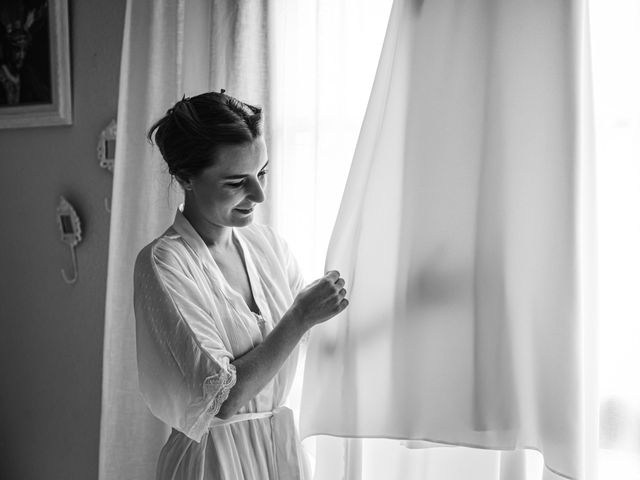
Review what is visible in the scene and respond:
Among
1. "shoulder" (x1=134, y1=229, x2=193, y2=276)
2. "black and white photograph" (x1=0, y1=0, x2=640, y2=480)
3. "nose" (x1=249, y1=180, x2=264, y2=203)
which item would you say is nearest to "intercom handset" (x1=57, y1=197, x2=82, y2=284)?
"black and white photograph" (x1=0, y1=0, x2=640, y2=480)

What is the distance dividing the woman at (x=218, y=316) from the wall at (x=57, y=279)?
2.28 ft

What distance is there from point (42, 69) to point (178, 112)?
882mm

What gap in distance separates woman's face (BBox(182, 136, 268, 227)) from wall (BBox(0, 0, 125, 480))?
28.9 inches

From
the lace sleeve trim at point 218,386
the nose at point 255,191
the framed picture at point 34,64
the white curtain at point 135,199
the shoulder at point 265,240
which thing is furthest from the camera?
the framed picture at point 34,64

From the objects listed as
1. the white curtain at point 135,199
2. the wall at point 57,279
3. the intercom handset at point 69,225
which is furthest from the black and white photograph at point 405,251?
the intercom handset at point 69,225

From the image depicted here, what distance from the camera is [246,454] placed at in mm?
1263

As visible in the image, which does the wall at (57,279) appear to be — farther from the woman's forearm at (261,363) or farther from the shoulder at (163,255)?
the woman's forearm at (261,363)

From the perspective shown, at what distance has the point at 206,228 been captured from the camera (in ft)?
4.33

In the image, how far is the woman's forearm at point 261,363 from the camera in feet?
3.79

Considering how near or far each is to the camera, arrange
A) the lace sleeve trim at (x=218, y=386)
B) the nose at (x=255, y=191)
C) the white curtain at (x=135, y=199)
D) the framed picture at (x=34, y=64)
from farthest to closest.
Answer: the framed picture at (x=34, y=64) < the white curtain at (x=135, y=199) < the nose at (x=255, y=191) < the lace sleeve trim at (x=218, y=386)

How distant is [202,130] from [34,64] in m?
0.97

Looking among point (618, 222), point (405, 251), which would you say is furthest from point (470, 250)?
point (618, 222)

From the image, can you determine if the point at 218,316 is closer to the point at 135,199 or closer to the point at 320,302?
the point at 320,302

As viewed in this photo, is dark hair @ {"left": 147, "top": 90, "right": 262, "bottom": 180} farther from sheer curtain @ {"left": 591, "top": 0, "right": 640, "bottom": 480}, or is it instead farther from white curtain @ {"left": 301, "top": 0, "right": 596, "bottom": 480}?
sheer curtain @ {"left": 591, "top": 0, "right": 640, "bottom": 480}
